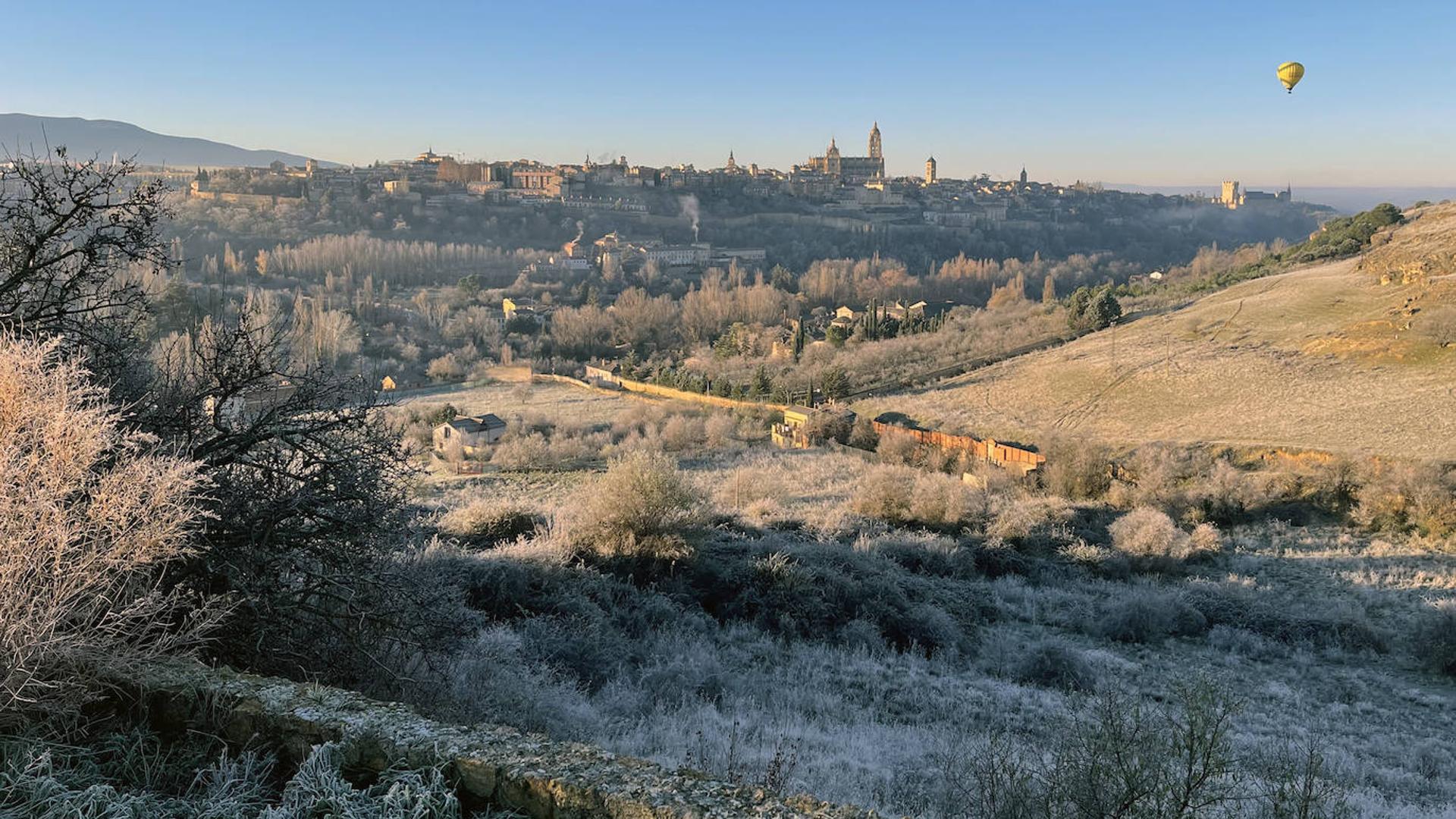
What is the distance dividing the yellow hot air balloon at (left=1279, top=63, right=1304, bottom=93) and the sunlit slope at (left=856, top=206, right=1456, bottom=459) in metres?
8.34

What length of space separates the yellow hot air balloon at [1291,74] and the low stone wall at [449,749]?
126 ft

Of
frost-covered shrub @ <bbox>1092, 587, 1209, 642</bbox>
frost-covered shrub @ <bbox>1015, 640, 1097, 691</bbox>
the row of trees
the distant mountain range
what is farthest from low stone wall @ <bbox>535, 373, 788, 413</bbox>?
the distant mountain range

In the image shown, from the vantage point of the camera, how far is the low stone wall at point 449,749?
10.7ft

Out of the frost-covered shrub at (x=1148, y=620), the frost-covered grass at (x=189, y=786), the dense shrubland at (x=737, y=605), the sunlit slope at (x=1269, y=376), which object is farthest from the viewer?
the sunlit slope at (x=1269, y=376)

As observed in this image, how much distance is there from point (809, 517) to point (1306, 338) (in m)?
23.3

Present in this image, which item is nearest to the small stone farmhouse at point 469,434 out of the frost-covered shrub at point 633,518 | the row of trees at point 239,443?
the frost-covered shrub at point 633,518

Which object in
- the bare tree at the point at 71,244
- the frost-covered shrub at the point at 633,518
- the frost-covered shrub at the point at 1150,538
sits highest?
the bare tree at the point at 71,244

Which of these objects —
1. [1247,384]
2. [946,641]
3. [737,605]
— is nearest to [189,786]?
[737,605]

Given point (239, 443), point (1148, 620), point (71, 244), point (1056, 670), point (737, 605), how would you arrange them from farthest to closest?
point (1148, 620) < point (737, 605) < point (1056, 670) < point (71, 244) < point (239, 443)

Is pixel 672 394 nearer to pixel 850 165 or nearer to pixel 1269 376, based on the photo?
pixel 1269 376

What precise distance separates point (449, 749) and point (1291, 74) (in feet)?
129

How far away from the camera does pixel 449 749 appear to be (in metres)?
3.53

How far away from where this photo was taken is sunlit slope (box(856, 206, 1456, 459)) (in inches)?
891

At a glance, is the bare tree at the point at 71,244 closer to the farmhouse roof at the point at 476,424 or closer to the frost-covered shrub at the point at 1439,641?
the frost-covered shrub at the point at 1439,641
